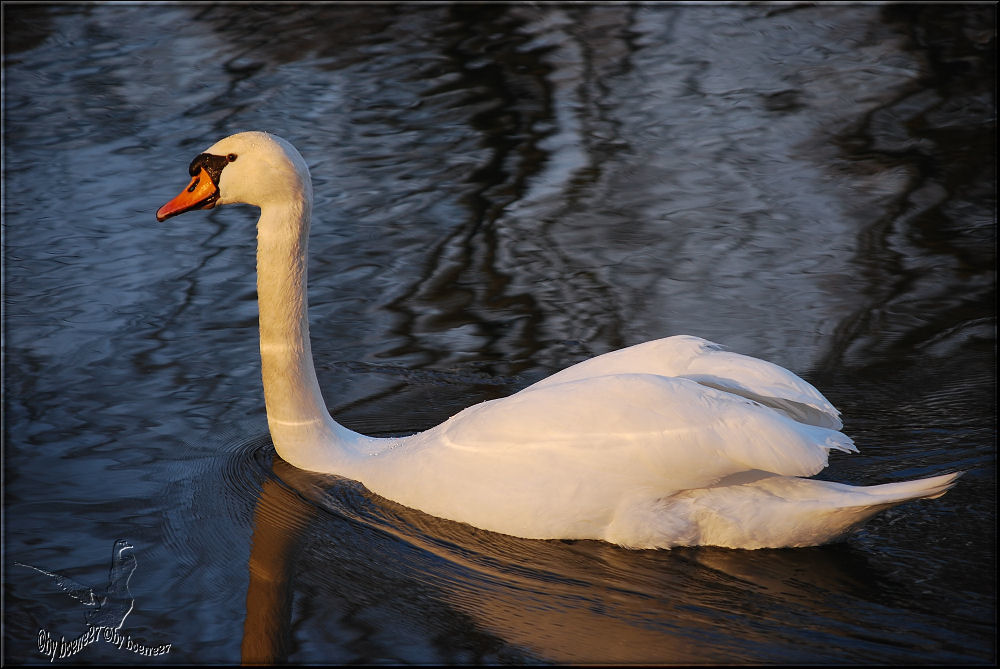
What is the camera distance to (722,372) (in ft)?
15.9

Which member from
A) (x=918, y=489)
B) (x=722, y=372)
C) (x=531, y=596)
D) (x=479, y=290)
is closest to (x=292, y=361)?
(x=531, y=596)

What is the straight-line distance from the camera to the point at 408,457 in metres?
5.01

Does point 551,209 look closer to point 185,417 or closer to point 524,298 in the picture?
point 524,298

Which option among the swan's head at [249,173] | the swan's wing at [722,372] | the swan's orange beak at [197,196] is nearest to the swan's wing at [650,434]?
the swan's wing at [722,372]

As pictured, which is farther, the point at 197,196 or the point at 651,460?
the point at 197,196

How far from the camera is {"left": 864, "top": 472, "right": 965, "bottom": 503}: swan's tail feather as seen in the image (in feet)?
13.7

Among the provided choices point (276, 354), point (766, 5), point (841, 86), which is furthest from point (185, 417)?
point (766, 5)

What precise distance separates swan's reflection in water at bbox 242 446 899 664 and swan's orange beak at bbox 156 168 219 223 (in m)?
1.41

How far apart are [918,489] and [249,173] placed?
2.86 metres

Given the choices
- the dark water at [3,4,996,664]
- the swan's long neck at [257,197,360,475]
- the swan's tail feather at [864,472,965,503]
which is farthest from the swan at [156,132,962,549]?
the swan's long neck at [257,197,360,475]

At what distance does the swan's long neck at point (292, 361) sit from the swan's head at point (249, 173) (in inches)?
3.9

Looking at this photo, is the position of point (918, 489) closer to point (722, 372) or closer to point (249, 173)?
point (722, 372)

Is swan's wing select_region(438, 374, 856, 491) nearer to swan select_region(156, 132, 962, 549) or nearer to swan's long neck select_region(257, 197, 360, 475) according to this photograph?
swan select_region(156, 132, 962, 549)

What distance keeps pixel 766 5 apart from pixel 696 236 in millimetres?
6858
